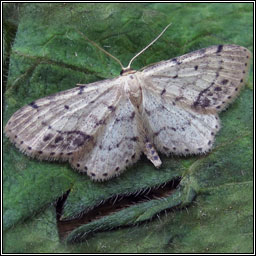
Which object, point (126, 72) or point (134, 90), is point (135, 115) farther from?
point (126, 72)

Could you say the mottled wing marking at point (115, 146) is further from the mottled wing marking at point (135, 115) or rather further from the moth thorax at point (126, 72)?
the moth thorax at point (126, 72)

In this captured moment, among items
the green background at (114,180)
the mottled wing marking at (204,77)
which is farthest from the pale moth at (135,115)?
the green background at (114,180)

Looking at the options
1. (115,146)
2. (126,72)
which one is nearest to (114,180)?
(115,146)

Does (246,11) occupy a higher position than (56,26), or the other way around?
(56,26)

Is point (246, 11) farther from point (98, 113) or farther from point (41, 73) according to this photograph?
point (41, 73)

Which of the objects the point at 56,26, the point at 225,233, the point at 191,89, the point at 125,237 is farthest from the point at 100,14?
the point at 225,233
